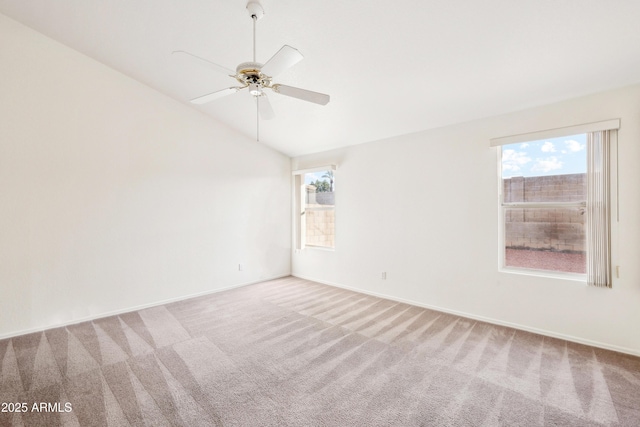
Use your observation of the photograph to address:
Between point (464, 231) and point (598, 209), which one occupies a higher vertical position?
point (598, 209)

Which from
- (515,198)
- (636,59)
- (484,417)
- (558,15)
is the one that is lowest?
(484,417)

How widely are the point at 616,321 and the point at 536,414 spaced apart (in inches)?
64.2

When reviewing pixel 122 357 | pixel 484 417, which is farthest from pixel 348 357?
pixel 122 357

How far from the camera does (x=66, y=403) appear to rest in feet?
6.31

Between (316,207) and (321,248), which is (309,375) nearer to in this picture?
(321,248)

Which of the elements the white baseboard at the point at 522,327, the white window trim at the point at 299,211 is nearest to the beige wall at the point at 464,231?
the white baseboard at the point at 522,327

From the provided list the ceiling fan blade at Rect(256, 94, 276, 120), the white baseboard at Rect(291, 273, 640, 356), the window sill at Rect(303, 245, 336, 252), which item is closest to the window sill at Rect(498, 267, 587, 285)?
the white baseboard at Rect(291, 273, 640, 356)

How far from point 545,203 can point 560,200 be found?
0.43 ft

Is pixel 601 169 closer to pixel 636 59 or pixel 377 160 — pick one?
pixel 636 59

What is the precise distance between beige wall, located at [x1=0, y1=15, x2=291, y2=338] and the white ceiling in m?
0.42

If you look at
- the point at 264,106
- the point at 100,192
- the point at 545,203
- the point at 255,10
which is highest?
the point at 255,10

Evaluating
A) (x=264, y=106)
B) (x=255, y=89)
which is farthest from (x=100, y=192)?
(x=255, y=89)

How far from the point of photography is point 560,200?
118 inches

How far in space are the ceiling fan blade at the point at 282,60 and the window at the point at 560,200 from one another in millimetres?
2631
